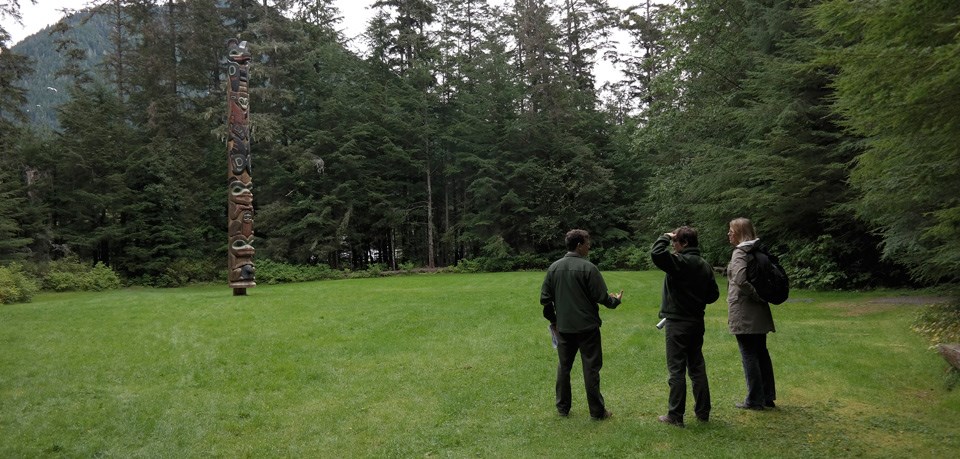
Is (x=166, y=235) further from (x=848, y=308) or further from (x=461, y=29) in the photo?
(x=848, y=308)

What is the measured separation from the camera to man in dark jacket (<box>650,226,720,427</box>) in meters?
5.12

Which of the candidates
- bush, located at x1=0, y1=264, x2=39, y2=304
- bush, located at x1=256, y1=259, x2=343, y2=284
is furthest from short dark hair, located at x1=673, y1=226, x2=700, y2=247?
bush, located at x1=256, y1=259, x2=343, y2=284

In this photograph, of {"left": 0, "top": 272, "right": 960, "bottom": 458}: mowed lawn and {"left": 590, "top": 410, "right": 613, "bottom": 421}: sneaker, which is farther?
{"left": 590, "top": 410, "right": 613, "bottom": 421}: sneaker

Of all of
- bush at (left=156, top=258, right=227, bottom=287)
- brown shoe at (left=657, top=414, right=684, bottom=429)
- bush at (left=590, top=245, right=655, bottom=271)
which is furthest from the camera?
bush at (left=590, top=245, right=655, bottom=271)

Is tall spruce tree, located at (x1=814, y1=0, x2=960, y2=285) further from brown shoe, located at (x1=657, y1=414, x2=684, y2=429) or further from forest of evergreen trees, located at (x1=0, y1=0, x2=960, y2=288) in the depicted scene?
forest of evergreen trees, located at (x1=0, y1=0, x2=960, y2=288)

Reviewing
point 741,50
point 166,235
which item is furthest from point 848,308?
point 166,235

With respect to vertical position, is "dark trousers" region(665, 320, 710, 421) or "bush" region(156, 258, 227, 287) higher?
"bush" region(156, 258, 227, 287)

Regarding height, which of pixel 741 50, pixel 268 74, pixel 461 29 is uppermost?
pixel 461 29

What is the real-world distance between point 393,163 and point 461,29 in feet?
31.4

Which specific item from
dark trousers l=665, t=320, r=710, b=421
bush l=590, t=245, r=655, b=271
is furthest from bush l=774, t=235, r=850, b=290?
bush l=590, t=245, r=655, b=271

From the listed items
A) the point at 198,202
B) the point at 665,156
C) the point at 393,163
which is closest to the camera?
the point at 665,156

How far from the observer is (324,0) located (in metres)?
35.2

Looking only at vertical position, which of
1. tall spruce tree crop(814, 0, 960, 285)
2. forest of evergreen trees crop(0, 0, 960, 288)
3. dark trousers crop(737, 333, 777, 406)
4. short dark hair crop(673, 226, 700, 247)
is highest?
forest of evergreen trees crop(0, 0, 960, 288)

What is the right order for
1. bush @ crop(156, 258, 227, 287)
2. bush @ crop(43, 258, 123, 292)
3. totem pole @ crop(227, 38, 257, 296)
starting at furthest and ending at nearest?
1. bush @ crop(156, 258, 227, 287)
2. bush @ crop(43, 258, 123, 292)
3. totem pole @ crop(227, 38, 257, 296)
